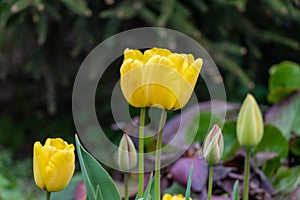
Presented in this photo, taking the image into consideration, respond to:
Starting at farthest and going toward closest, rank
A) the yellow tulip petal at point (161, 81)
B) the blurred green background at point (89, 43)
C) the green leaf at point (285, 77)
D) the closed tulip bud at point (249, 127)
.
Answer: the blurred green background at point (89, 43), the green leaf at point (285, 77), the closed tulip bud at point (249, 127), the yellow tulip petal at point (161, 81)

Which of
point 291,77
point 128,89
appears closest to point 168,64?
point 128,89

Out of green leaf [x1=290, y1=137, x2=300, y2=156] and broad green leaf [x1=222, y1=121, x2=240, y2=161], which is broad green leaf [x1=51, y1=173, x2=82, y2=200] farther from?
green leaf [x1=290, y1=137, x2=300, y2=156]

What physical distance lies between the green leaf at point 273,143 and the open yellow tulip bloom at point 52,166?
0.65 metres

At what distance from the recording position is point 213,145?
2.28 ft

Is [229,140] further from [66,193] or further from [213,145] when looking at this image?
[213,145]

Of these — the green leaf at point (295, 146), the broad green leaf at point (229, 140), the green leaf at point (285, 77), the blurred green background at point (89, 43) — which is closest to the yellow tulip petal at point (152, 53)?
the broad green leaf at point (229, 140)

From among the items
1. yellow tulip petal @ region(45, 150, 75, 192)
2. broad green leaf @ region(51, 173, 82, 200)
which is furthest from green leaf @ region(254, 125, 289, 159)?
yellow tulip petal @ region(45, 150, 75, 192)

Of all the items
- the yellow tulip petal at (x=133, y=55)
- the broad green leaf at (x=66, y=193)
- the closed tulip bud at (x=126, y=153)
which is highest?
the yellow tulip petal at (x=133, y=55)

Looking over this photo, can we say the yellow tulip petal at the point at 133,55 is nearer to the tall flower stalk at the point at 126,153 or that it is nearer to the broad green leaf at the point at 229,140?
the tall flower stalk at the point at 126,153

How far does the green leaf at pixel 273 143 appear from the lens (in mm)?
1220

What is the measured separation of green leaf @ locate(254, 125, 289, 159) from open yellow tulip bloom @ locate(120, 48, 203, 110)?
0.60 m

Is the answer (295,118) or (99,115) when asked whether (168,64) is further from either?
(99,115)

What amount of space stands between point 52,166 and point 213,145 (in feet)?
0.63

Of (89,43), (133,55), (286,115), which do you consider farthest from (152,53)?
(89,43)
